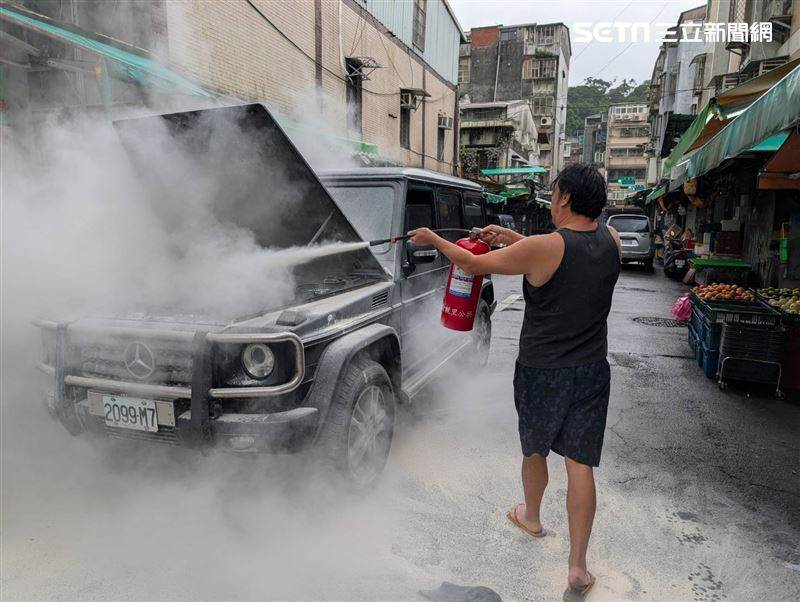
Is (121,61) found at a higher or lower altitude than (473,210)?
higher

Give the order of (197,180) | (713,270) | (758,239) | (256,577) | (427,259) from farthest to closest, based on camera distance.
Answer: (758,239) → (713,270) → (427,259) → (197,180) → (256,577)

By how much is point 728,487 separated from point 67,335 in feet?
14.0

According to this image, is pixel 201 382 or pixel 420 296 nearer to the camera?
pixel 201 382

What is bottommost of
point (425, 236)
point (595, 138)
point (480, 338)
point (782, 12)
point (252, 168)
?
point (480, 338)

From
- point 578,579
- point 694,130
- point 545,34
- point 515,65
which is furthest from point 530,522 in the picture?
point 545,34

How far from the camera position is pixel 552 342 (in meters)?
2.54

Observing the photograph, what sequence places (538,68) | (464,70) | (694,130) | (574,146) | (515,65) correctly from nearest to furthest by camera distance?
(694,130) → (538,68) → (515,65) → (464,70) → (574,146)

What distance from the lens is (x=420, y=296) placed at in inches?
174

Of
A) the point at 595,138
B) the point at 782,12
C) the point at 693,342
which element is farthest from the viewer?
the point at 595,138

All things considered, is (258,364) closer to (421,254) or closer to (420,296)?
(421,254)

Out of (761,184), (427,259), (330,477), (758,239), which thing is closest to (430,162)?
(758,239)

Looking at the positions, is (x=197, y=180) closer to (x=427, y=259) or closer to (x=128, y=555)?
(x=427, y=259)

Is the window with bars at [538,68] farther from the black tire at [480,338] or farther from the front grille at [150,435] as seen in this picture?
the front grille at [150,435]

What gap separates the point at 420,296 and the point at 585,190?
2.15 m
